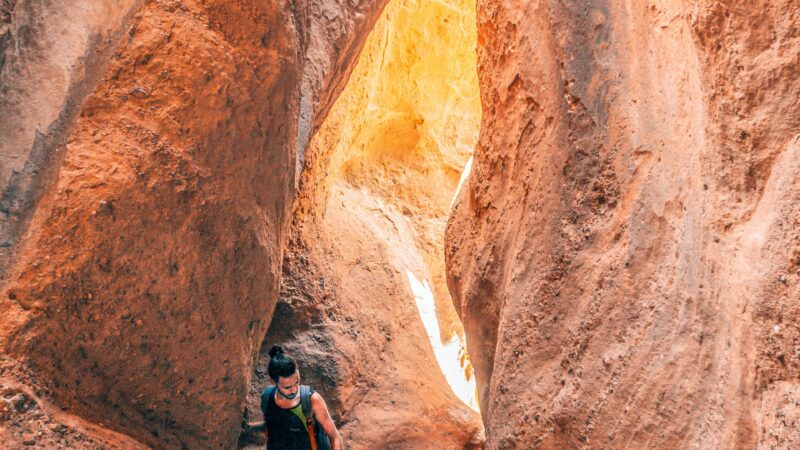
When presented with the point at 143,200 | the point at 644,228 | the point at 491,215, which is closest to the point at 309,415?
Result: the point at 143,200

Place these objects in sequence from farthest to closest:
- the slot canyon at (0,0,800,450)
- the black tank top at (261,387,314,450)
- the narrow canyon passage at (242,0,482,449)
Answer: the narrow canyon passage at (242,0,482,449), the black tank top at (261,387,314,450), the slot canyon at (0,0,800,450)

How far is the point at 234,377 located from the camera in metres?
3.37

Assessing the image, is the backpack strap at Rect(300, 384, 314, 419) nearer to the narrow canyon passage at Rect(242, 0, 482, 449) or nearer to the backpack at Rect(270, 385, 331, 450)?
the backpack at Rect(270, 385, 331, 450)

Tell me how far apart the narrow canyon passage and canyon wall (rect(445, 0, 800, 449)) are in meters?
1.47

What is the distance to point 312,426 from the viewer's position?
276 cm

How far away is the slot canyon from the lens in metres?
2.12

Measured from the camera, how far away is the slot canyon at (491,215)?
2.12 m

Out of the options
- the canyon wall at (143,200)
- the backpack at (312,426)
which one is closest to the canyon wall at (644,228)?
the backpack at (312,426)

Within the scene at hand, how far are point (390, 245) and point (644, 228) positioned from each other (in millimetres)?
4032

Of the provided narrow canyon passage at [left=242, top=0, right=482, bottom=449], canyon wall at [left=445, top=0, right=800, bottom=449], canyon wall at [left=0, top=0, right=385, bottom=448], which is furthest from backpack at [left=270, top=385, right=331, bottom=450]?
narrow canyon passage at [left=242, top=0, right=482, bottom=449]

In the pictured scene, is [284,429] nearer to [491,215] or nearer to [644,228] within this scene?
[644,228]

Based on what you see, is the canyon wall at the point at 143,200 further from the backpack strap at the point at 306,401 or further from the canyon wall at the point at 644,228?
the canyon wall at the point at 644,228

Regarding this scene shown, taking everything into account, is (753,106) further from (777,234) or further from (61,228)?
(61,228)

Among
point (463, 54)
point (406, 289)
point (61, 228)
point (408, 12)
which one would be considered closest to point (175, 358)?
point (61, 228)
